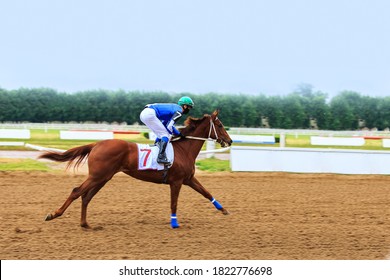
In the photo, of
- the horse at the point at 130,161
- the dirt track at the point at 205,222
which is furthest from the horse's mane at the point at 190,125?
the dirt track at the point at 205,222

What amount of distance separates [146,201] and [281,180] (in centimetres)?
512

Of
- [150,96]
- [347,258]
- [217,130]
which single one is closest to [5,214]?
[217,130]

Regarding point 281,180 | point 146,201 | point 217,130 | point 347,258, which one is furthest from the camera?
point 281,180

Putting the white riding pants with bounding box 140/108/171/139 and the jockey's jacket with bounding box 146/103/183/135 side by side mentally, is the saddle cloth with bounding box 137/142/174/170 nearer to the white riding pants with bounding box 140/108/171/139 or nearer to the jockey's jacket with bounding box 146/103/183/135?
the white riding pants with bounding box 140/108/171/139

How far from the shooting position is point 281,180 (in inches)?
609

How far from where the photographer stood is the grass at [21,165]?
654 inches

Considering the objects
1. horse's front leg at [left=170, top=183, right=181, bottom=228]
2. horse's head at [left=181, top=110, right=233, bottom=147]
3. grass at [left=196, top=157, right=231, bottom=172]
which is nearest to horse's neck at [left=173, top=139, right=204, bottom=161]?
horse's head at [left=181, top=110, right=233, bottom=147]

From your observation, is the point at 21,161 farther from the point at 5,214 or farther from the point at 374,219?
the point at 374,219

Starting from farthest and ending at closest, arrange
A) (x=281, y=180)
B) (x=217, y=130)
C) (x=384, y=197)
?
(x=281, y=180) → (x=384, y=197) → (x=217, y=130)

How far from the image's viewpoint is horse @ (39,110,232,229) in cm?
874

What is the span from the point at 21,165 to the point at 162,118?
369 inches

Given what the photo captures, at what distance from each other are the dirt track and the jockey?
1377 millimetres

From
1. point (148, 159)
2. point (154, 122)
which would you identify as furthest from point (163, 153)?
point (154, 122)

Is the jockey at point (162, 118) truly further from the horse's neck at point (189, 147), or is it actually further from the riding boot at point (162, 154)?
the horse's neck at point (189, 147)
